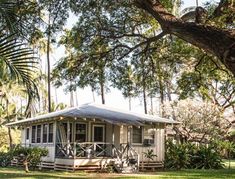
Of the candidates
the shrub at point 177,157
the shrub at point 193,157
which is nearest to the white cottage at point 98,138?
the shrub at point 177,157

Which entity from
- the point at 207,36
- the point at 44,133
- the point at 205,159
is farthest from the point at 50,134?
the point at 207,36

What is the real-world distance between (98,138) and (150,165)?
3.45 m

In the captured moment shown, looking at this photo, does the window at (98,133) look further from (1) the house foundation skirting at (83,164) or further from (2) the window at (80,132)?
(1) the house foundation skirting at (83,164)

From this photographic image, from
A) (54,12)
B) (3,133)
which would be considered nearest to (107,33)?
(54,12)

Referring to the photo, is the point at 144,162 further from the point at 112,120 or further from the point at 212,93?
the point at 212,93

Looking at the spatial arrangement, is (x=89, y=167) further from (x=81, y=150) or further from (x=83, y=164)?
(x=81, y=150)

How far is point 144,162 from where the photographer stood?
25.0 meters

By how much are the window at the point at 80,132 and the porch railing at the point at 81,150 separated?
1034mm

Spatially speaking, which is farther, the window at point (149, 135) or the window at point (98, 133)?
the window at point (149, 135)

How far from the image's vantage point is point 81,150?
74.2 ft

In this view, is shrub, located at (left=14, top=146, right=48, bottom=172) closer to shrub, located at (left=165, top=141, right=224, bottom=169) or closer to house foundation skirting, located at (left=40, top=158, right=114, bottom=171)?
house foundation skirting, located at (left=40, top=158, right=114, bottom=171)

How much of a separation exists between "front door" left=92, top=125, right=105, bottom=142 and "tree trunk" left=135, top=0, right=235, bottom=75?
15822mm

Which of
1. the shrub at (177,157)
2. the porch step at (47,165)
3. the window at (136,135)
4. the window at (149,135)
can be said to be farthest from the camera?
the window at (149,135)

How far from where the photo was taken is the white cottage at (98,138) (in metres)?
22.4
